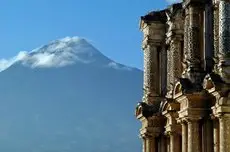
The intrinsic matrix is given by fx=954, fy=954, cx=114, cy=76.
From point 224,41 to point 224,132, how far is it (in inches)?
122

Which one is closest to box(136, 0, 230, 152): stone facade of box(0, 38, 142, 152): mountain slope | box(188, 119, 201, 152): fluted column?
box(188, 119, 201, 152): fluted column

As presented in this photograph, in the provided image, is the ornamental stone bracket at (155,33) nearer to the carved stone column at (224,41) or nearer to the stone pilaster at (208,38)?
the stone pilaster at (208,38)

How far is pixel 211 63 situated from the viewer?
114 feet

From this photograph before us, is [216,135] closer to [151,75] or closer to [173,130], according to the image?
[173,130]

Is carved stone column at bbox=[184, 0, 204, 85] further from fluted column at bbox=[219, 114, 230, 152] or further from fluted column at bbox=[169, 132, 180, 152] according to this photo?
fluted column at bbox=[169, 132, 180, 152]

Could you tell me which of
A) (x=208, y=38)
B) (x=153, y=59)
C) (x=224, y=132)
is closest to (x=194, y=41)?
(x=208, y=38)

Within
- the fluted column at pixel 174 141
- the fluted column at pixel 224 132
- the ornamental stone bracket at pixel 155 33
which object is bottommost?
the fluted column at pixel 224 132

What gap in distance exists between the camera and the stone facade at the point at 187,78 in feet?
107

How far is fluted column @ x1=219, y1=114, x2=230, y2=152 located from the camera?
Result: 1259 inches

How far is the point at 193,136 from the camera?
34156 mm

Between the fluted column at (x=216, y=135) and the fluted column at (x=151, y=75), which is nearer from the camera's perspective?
the fluted column at (x=216, y=135)

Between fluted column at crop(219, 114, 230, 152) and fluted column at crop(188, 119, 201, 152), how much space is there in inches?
78.1

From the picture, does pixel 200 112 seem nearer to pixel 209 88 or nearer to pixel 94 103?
pixel 209 88

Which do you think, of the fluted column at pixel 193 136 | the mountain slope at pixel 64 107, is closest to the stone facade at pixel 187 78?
the fluted column at pixel 193 136
